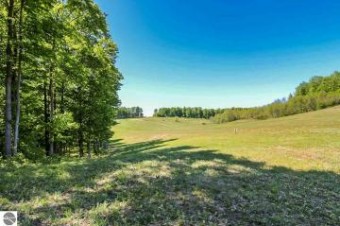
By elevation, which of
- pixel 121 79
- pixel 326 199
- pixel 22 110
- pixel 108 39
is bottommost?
pixel 326 199

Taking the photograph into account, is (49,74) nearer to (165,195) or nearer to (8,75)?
(8,75)

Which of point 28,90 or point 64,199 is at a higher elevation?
point 28,90

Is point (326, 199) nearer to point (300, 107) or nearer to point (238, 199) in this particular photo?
point (238, 199)

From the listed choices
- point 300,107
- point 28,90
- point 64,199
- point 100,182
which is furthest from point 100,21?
point 300,107

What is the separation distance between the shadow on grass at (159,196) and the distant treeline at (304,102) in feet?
256

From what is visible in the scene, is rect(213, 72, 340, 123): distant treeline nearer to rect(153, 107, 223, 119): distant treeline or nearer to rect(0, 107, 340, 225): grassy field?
rect(153, 107, 223, 119): distant treeline

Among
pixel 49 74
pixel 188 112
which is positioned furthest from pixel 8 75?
pixel 188 112

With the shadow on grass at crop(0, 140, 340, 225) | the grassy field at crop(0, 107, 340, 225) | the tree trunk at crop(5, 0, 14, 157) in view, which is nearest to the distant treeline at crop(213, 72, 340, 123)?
the grassy field at crop(0, 107, 340, 225)

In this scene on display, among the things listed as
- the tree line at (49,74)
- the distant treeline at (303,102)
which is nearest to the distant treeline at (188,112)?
the distant treeline at (303,102)

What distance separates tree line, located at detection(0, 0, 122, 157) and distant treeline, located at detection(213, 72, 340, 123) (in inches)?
2729

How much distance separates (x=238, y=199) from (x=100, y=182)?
16.0 ft

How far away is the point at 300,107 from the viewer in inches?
3403

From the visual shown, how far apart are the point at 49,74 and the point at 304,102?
8109 cm

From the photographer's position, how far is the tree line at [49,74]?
54.2 ft
